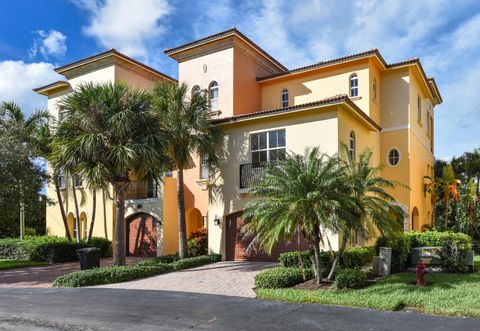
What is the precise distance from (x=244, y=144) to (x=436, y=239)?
820cm

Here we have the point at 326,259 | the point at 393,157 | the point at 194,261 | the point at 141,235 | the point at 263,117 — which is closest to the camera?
the point at 326,259

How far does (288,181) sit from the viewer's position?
12055mm

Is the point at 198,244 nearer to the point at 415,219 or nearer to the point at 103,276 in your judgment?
the point at 103,276

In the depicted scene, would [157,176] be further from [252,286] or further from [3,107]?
[3,107]

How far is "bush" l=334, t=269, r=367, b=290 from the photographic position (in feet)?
37.7

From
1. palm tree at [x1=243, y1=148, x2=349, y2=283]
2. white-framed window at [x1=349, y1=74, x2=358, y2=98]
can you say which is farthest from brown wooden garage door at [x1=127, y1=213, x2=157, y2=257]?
white-framed window at [x1=349, y1=74, x2=358, y2=98]

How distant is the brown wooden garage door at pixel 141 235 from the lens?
73.0ft

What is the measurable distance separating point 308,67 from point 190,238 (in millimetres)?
10244

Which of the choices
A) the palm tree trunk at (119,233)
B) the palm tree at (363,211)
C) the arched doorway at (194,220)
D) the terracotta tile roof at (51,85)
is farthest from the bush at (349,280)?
the terracotta tile roof at (51,85)

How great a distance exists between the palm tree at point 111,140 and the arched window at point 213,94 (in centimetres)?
603

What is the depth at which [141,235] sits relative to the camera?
74.5 feet

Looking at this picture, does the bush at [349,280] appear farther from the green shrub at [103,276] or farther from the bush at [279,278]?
the green shrub at [103,276]

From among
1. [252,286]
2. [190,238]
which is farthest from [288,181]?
[190,238]

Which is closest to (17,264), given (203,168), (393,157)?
(203,168)
